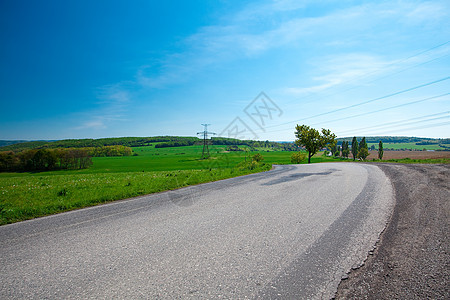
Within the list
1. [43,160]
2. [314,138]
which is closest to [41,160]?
[43,160]

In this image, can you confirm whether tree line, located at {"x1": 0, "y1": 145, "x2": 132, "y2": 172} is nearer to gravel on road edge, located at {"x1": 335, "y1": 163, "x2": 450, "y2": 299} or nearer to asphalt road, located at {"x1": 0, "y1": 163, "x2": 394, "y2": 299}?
asphalt road, located at {"x1": 0, "y1": 163, "x2": 394, "y2": 299}

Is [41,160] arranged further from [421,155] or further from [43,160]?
[421,155]

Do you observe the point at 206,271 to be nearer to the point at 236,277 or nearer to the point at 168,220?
the point at 236,277

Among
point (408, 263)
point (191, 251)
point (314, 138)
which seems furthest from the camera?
point (314, 138)

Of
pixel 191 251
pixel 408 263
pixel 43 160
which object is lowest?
pixel 43 160

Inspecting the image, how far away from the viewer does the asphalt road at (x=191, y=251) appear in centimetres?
294

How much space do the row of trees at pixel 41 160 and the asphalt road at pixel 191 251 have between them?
67.4 m

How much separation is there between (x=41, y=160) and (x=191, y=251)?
7449 cm

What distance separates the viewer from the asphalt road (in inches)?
116

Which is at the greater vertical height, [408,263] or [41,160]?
[408,263]

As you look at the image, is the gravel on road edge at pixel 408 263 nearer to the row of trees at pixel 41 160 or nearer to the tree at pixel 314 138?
the tree at pixel 314 138

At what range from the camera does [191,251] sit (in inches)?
158

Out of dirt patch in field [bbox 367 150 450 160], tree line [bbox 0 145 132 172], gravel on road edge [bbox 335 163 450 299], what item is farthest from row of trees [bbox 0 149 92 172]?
dirt patch in field [bbox 367 150 450 160]

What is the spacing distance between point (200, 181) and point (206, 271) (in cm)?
1047
